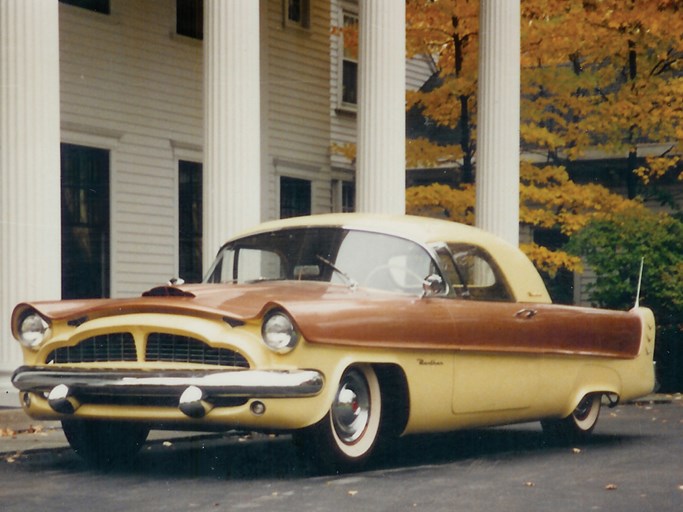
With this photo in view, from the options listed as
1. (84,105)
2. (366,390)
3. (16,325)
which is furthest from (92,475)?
(84,105)

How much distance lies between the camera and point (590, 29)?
79.0 ft

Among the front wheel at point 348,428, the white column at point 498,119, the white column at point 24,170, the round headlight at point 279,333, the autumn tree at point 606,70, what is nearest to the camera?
the round headlight at point 279,333

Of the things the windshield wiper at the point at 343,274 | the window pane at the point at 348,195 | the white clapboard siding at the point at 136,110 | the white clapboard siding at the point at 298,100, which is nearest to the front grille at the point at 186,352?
the windshield wiper at the point at 343,274

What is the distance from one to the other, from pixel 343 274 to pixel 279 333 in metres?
1.41

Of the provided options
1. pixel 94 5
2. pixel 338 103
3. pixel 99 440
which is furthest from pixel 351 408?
pixel 338 103

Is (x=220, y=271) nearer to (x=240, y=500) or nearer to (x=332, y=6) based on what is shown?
(x=240, y=500)

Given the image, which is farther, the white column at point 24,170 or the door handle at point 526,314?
the white column at point 24,170

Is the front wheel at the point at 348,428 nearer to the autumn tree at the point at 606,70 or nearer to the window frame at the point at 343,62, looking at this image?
the autumn tree at the point at 606,70

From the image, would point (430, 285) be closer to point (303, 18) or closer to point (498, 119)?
point (498, 119)

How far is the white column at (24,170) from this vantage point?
15.3 meters

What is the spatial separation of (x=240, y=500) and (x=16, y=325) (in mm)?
2459

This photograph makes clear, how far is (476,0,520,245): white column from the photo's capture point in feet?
69.4

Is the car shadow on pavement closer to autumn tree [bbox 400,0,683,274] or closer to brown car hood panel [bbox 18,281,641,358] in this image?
brown car hood panel [bbox 18,281,641,358]

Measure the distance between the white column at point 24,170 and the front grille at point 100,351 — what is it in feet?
19.2
